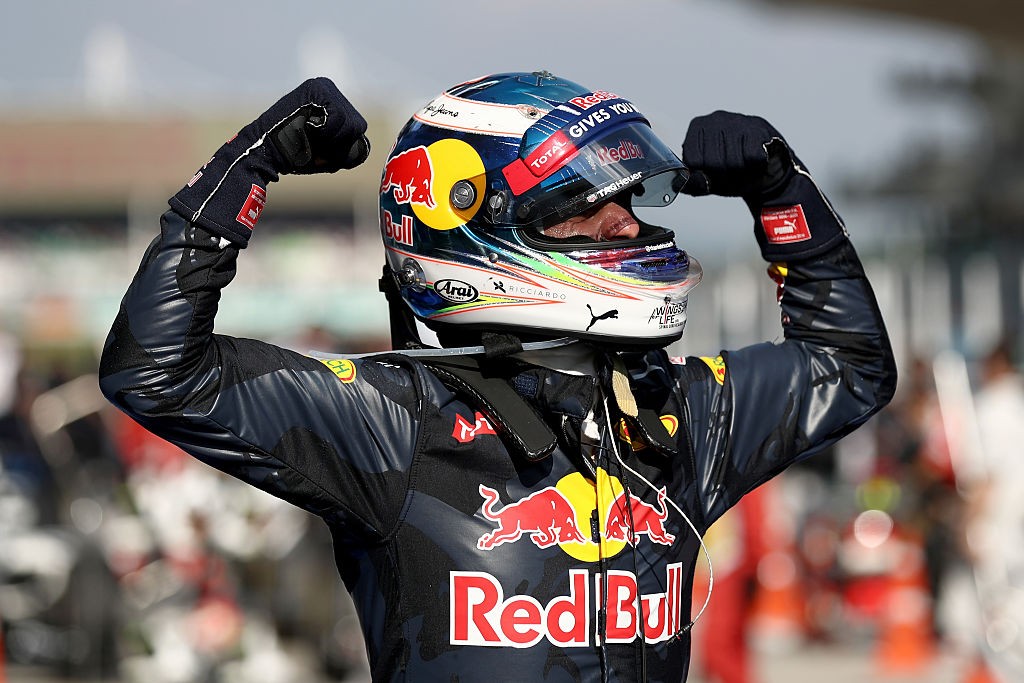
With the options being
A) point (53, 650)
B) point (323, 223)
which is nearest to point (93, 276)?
point (323, 223)

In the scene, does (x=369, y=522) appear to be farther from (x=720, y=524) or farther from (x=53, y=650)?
(x=53, y=650)

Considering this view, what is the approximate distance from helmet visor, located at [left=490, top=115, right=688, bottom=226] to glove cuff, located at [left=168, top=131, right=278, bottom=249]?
445 millimetres

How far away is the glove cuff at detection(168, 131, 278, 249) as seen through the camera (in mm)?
2520

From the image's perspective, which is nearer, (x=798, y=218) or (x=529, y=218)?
(x=529, y=218)

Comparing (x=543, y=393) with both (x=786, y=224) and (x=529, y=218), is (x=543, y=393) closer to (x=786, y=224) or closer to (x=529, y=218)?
(x=529, y=218)

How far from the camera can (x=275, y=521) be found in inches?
358

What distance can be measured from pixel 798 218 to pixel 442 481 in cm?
97

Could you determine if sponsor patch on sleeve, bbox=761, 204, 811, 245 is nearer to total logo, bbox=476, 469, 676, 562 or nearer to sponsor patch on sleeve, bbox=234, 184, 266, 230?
total logo, bbox=476, 469, 676, 562

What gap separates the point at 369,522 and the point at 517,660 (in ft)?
1.15

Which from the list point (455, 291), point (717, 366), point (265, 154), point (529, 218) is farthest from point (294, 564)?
point (265, 154)

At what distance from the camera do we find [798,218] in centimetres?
308

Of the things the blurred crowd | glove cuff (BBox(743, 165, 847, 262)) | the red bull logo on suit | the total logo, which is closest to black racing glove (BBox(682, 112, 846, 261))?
glove cuff (BBox(743, 165, 847, 262))

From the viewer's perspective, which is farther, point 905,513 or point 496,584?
point 905,513

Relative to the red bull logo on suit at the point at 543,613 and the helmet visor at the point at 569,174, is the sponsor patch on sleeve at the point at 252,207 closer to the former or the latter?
the helmet visor at the point at 569,174
